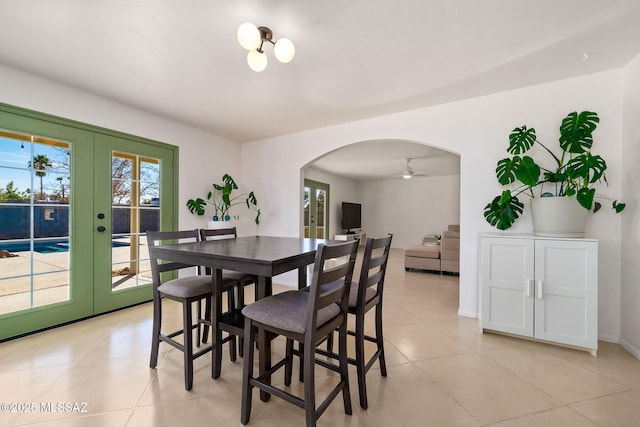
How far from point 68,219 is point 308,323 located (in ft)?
9.42

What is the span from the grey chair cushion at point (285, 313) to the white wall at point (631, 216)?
8.20ft

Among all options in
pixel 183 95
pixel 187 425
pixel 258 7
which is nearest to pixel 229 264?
pixel 187 425

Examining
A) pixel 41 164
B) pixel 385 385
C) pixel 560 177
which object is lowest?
pixel 385 385

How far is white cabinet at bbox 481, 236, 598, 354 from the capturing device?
2152mm

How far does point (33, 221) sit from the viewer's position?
2488 millimetres

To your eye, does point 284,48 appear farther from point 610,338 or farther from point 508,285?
point 610,338

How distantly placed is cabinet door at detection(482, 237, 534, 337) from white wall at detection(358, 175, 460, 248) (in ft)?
19.4

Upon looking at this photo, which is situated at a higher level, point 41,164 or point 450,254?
point 41,164

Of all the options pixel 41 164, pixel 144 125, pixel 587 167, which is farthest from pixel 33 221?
pixel 587 167

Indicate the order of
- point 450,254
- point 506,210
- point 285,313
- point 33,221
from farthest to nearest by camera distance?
point 450,254 < point 506,210 < point 33,221 < point 285,313

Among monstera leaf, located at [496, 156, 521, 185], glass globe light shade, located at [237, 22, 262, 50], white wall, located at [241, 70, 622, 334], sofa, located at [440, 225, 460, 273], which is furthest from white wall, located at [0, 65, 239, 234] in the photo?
monstera leaf, located at [496, 156, 521, 185]

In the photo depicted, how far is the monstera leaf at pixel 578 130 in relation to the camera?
2.26 m

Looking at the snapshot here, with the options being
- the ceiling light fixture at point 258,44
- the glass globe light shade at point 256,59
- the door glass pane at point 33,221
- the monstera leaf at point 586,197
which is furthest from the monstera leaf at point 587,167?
the door glass pane at point 33,221

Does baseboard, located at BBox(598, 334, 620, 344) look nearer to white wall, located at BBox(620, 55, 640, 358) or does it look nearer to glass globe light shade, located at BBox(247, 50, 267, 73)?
white wall, located at BBox(620, 55, 640, 358)
